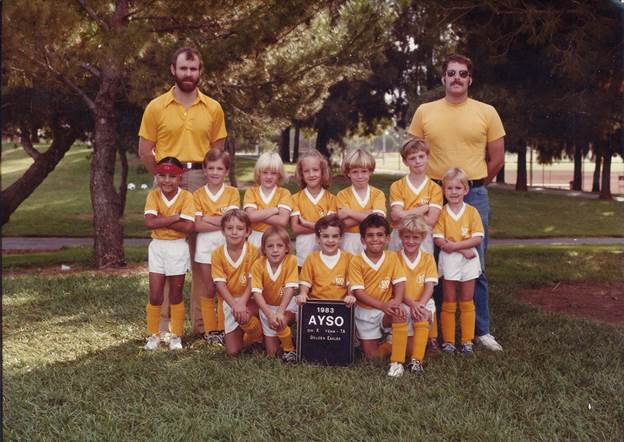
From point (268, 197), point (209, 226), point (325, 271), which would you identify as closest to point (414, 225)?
point (325, 271)

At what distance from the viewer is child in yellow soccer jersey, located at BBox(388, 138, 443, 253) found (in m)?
4.98

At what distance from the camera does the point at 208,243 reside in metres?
5.40

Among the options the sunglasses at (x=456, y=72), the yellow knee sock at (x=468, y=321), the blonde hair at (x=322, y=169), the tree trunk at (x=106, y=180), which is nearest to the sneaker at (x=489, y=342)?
the yellow knee sock at (x=468, y=321)

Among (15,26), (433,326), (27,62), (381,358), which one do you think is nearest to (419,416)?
(381,358)

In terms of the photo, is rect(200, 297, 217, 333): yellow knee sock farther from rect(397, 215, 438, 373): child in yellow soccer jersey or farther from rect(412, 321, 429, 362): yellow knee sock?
rect(412, 321, 429, 362): yellow knee sock

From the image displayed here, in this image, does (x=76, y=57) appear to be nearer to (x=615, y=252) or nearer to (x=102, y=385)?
(x=102, y=385)

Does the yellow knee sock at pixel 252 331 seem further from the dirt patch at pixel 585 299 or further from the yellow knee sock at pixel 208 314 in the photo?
the dirt patch at pixel 585 299

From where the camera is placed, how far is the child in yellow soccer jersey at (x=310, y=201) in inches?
204

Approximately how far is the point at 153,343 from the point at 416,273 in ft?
6.56

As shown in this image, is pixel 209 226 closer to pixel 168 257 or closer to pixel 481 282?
pixel 168 257

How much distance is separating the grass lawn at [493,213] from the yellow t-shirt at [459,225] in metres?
13.2

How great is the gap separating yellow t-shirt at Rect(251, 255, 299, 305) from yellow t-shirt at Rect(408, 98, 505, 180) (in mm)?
1328

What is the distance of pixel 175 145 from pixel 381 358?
222 cm

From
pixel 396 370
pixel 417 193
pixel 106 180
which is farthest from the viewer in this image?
pixel 106 180
